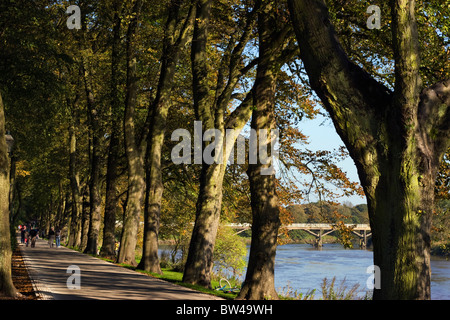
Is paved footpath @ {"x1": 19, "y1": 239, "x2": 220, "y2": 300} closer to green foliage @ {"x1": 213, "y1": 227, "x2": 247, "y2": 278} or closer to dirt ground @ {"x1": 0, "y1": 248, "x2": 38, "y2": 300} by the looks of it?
dirt ground @ {"x1": 0, "y1": 248, "x2": 38, "y2": 300}

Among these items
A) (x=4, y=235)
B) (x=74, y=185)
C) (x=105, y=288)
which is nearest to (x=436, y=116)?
(x=4, y=235)

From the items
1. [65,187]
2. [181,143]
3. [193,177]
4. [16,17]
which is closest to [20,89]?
[16,17]

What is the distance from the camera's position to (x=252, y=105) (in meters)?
15.9

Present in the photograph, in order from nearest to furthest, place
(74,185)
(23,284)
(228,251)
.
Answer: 1. (23,284)
2. (74,185)
3. (228,251)

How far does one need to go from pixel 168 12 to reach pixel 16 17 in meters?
7.33

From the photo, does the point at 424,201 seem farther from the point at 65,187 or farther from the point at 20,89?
the point at 65,187

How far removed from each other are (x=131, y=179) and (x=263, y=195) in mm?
12180

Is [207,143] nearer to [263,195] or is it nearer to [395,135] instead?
[263,195]

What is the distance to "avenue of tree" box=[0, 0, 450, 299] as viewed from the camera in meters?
7.54

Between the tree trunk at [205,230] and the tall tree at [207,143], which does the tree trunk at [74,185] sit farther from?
the tree trunk at [205,230]

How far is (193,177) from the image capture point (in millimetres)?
30953

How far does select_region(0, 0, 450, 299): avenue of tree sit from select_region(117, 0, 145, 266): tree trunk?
6 centimetres

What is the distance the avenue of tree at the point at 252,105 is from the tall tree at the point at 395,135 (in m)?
0.02

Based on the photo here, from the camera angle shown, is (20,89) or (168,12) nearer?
(20,89)
